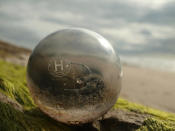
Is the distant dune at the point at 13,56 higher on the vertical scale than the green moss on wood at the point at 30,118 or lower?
lower

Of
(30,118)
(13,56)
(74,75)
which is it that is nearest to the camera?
(74,75)

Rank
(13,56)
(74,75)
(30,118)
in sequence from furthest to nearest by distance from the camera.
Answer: (13,56) → (30,118) → (74,75)

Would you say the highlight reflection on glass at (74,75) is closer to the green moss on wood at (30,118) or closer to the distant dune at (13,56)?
the green moss on wood at (30,118)

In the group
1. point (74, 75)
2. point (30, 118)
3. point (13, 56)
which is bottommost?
point (13, 56)

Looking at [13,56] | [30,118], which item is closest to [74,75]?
[30,118]

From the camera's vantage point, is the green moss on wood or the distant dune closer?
the green moss on wood

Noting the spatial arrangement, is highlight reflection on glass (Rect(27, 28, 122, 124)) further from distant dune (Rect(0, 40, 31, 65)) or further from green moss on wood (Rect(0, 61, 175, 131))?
distant dune (Rect(0, 40, 31, 65))

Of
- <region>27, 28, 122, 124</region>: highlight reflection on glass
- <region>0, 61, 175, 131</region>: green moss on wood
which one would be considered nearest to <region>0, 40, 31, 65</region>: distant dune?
<region>0, 61, 175, 131</region>: green moss on wood

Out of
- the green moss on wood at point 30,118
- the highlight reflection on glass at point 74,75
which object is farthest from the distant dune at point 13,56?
the highlight reflection on glass at point 74,75

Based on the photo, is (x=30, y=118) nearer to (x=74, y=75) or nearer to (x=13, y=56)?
(x=74, y=75)
